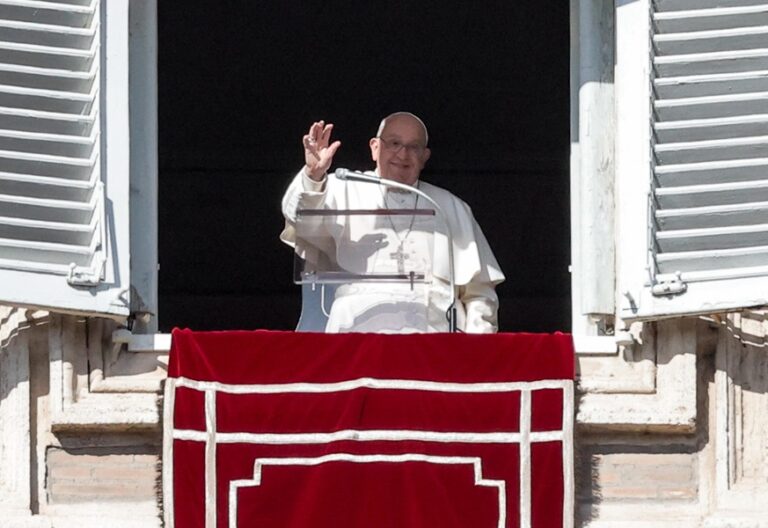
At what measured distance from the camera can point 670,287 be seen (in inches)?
294

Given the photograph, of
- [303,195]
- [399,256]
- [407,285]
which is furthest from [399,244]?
[303,195]

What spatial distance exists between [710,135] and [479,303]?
0.93 metres

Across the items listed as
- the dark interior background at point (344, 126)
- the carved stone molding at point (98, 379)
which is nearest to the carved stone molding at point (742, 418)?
the carved stone molding at point (98, 379)

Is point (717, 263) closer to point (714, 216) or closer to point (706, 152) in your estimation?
point (714, 216)

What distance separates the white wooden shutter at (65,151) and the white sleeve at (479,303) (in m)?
1.12

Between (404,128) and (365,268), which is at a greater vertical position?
(404,128)

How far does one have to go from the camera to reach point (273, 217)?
12078 mm

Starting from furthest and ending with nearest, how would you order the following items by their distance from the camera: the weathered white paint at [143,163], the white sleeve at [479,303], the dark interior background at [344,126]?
the dark interior background at [344,126] < the white sleeve at [479,303] < the weathered white paint at [143,163]

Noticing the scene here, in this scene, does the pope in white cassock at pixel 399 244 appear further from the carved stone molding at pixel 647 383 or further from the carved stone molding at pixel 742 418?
the carved stone molding at pixel 742 418

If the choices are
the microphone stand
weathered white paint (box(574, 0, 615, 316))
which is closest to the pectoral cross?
the microphone stand

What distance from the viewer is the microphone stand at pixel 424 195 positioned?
7.60m

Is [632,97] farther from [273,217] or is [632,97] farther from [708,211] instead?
[273,217]

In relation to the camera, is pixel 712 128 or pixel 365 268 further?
pixel 365 268

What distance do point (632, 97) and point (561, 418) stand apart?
2.92 feet
